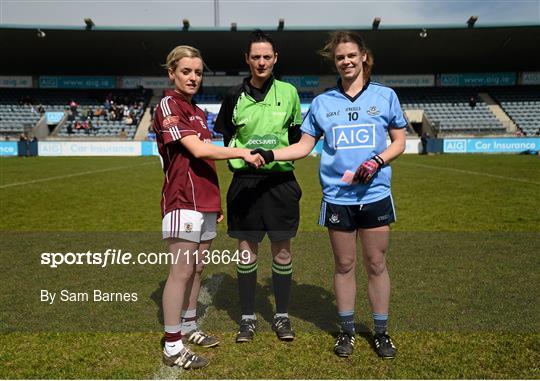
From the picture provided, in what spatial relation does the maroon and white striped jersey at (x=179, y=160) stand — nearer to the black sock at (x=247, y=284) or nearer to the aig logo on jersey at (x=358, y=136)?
the black sock at (x=247, y=284)

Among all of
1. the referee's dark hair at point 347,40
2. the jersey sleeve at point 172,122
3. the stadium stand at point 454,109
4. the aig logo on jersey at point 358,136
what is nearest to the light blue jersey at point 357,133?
the aig logo on jersey at point 358,136

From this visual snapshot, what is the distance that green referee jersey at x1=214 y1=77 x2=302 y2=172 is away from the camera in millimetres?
3240

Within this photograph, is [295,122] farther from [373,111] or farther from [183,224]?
[183,224]

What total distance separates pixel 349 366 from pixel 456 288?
75.7 inches

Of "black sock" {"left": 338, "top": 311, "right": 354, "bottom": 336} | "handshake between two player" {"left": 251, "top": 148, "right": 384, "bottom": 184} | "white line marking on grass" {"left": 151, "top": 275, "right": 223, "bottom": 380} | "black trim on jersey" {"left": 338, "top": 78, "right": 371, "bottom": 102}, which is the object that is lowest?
"white line marking on grass" {"left": 151, "top": 275, "right": 223, "bottom": 380}

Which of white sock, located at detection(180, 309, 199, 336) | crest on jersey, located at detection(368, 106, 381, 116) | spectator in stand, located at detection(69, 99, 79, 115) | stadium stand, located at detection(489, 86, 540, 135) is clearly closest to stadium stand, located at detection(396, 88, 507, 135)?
stadium stand, located at detection(489, 86, 540, 135)

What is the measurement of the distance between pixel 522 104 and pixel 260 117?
129 feet

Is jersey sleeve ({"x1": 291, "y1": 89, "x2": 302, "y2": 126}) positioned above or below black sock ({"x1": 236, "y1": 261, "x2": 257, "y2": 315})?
above

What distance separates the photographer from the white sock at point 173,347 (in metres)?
2.88

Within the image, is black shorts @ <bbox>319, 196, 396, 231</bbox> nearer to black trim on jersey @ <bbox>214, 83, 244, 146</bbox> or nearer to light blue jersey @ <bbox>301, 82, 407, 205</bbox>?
light blue jersey @ <bbox>301, 82, 407, 205</bbox>

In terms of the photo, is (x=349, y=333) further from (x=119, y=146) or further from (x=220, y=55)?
(x=220, y=55)

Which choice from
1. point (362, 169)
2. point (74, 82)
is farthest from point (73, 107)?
point (362, 169)

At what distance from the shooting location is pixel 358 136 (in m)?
2.96

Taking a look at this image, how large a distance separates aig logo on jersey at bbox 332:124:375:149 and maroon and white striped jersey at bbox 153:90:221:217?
993mm
